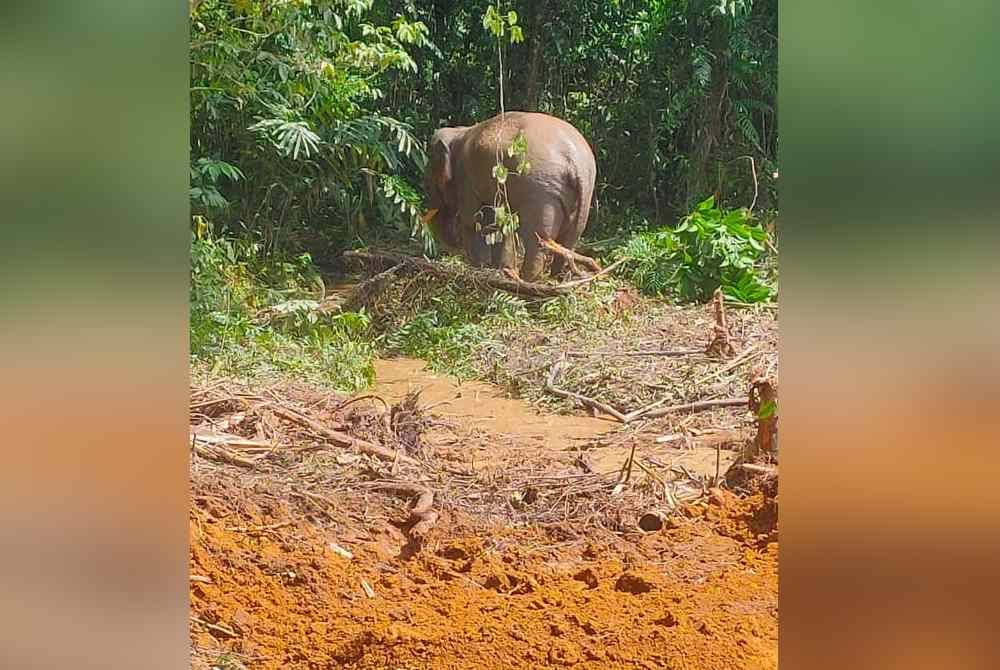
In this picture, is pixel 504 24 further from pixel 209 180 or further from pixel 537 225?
pixel 209 180

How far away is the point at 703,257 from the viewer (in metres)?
2.57

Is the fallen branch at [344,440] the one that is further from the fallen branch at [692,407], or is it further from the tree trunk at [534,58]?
the tree trunk at [534,58]

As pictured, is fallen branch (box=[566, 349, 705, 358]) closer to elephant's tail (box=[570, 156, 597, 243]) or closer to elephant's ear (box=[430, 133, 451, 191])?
elephant's tail (box=[570, 156, 597, 243])

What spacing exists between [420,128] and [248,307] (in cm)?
66

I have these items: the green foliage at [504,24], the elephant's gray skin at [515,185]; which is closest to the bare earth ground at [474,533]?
the elephant's gray skin at [515,185]

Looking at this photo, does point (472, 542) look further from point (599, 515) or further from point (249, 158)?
point (249, 158)

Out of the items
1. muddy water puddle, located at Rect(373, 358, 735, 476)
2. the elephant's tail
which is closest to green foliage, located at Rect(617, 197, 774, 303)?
the elephant's tail

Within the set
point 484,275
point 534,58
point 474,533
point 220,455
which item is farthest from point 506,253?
point 220,455

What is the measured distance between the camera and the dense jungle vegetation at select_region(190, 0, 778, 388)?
2.53 metres
